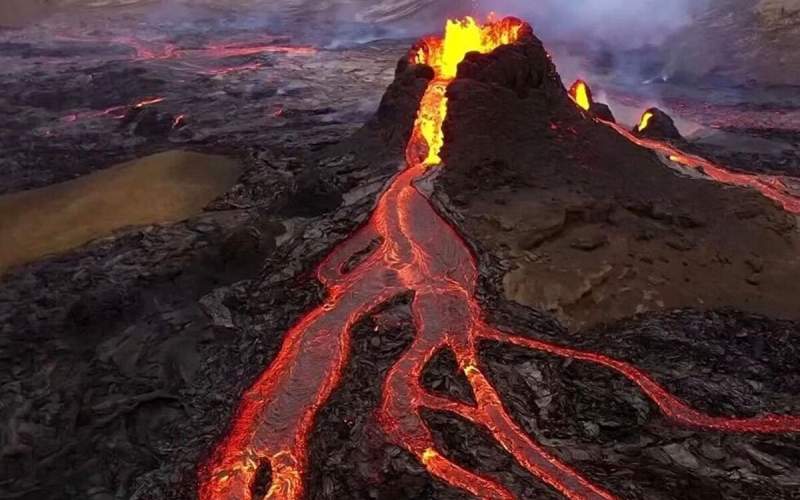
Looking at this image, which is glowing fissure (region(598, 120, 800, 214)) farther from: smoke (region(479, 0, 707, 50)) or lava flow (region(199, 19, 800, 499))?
smoke (region(479, 0, 707, 50))

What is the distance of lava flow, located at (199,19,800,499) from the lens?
9.08m

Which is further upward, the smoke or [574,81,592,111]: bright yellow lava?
the smoke

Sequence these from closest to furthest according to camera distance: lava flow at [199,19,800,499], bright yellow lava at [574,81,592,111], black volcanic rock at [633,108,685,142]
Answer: lava flow at [199,19,800,499] → bright yellow lava at [574,81,592,111] → black volcanic rock at [633,108,685,142]

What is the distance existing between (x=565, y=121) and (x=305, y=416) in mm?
9535

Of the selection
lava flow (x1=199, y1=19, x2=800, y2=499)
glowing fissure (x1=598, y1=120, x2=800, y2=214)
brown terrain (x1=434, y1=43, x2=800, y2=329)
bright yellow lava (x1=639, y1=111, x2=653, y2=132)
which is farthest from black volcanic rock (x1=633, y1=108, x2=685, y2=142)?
lava flow (x1=199, y1=19, x2=800, y2=499)

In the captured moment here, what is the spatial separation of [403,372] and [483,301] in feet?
7.60

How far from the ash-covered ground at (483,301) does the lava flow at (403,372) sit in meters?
0.21

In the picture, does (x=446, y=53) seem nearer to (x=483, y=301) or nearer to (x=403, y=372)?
(x=483, y=301)

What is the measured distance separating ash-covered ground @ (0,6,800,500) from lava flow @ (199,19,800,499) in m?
0.21

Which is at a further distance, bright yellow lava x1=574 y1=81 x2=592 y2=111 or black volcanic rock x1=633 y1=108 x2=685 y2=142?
black volcanic rock x1=633 y1=108 x2=685 y2=142

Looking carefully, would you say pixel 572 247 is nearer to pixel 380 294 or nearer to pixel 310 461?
pixel 380 294

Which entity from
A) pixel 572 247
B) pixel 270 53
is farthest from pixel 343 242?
pixel 270 53

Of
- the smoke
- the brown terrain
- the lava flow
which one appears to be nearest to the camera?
Answer: the lava flow

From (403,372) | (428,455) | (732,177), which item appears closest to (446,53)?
(732,177)
